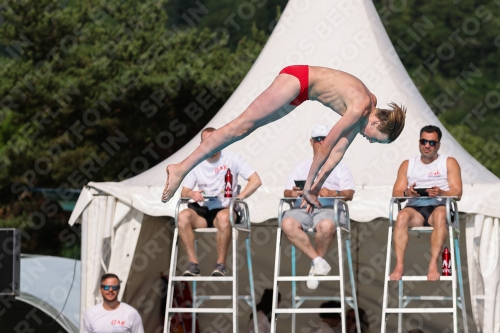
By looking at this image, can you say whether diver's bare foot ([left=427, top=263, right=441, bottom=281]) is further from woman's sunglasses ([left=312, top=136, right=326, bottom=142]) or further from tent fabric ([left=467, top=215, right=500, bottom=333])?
woman's sunglasses ([left=312, top=136, right=326, bottom=142])

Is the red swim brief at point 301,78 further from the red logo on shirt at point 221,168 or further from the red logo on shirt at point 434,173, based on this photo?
the red logo on shirt at point 221,168

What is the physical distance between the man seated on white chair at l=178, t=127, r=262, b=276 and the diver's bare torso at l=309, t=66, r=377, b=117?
2.13 m

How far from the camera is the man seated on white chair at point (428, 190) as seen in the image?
6.89 m

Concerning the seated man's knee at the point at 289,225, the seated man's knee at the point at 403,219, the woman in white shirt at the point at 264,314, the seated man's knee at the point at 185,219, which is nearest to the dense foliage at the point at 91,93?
the woman in white shirt at the point at 264,314

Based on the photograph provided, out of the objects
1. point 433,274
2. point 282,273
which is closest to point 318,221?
point 433,274

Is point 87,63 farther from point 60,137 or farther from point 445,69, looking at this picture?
point 445,69

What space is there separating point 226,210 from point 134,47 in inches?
652

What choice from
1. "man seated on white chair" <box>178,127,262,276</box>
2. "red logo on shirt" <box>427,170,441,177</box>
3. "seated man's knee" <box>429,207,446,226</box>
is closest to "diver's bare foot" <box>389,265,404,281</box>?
"seated man's knee" <box>429,207,446,226</box>

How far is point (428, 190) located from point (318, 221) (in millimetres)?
859

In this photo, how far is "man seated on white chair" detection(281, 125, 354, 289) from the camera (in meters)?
7.08

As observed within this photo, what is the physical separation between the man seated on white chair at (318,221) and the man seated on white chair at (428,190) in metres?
0.41

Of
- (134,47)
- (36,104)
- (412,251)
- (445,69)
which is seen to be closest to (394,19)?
(445,69)

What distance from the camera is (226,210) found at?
7309 mm

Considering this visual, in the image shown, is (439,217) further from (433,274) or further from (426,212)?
(433,274)
